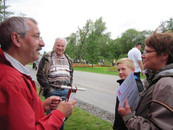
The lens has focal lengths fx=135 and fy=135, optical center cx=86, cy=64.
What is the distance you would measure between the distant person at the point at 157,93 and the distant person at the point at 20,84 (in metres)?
0.73

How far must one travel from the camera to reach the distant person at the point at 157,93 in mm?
1069

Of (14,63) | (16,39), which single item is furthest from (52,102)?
(16,39)

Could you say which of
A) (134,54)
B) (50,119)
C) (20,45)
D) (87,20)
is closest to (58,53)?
(20,45)

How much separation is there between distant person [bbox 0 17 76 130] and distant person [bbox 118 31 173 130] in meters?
0.73

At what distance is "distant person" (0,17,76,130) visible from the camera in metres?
0.98

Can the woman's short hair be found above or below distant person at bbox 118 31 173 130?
above

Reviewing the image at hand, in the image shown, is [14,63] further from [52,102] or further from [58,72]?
[58,72]

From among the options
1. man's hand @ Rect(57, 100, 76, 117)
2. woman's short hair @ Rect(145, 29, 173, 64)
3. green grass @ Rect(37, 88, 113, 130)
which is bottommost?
green grass @ Rect(37, 88, 113, 130)

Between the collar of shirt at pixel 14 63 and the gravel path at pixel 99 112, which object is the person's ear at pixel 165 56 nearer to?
the collar of shirt at pixel 14 63

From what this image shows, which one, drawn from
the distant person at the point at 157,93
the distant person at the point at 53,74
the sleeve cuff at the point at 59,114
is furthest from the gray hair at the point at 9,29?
the distant person at the point at 53,74

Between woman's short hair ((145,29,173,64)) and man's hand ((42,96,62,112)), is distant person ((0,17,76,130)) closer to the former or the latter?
man's hand ((42,96,62,112))

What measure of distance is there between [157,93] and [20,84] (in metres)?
1.15

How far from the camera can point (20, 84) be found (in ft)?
3.60

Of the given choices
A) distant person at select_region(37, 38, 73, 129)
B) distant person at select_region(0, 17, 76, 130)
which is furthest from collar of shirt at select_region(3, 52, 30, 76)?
distant person at select_region(37, 38, 73, 129)
